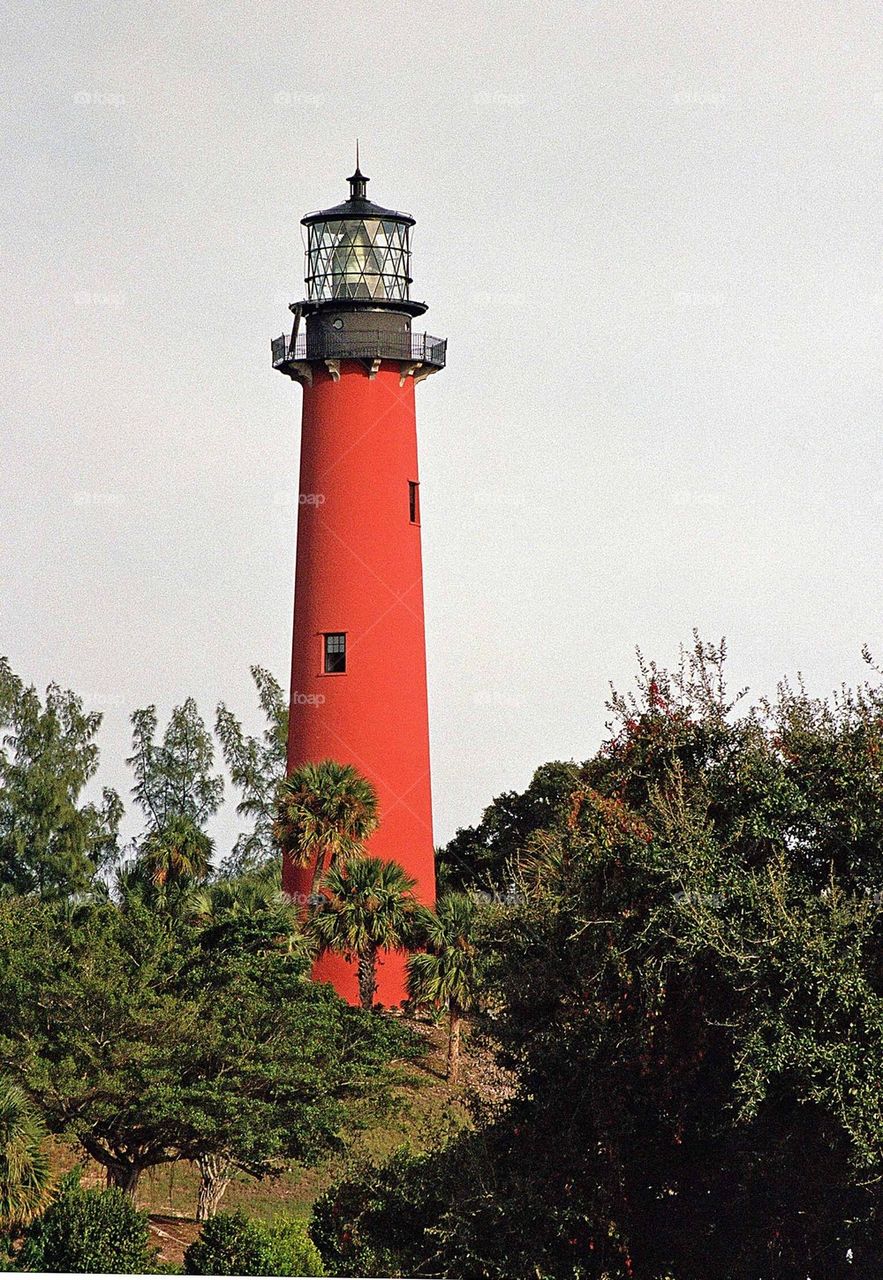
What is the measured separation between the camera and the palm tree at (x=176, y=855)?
4359 cm

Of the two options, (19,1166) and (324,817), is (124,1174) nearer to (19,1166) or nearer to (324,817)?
(19,1166)

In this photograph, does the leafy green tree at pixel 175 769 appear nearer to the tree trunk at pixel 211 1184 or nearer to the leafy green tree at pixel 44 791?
the leafy green tree at pixel 44 791

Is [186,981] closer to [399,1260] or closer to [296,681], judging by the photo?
[399,1260]

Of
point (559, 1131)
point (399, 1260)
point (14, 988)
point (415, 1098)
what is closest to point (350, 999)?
point (415, 1098)

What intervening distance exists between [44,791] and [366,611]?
1692 centimetres

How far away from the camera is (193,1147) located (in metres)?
27.6

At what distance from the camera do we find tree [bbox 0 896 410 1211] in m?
26.8

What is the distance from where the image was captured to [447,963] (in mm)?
36781

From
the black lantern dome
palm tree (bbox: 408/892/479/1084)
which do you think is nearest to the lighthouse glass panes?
the black lantern dome

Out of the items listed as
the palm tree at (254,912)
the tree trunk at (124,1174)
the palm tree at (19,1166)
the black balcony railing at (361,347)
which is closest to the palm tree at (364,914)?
the palm tree at (254,912)

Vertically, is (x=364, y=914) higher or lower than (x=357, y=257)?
lower

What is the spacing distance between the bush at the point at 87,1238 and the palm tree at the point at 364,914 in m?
12.6

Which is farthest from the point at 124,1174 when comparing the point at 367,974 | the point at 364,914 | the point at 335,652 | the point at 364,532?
the point at 364,532

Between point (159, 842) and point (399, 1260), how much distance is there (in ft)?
79.6
